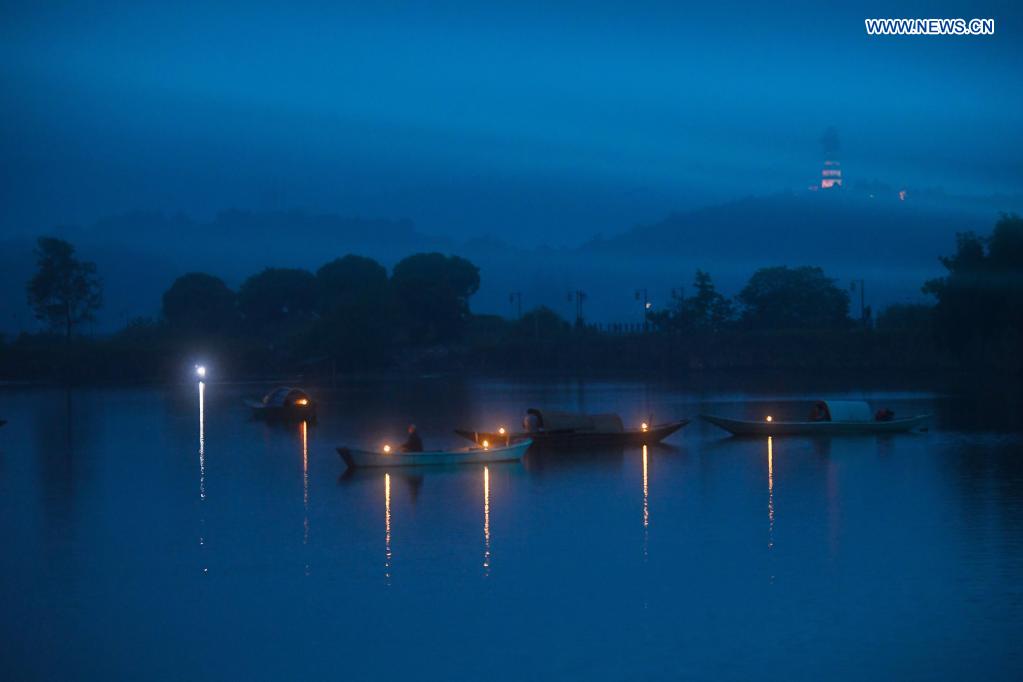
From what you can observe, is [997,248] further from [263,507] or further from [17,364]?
[17,364]

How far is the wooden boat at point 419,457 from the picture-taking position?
102ft

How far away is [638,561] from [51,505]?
1513 centimetres

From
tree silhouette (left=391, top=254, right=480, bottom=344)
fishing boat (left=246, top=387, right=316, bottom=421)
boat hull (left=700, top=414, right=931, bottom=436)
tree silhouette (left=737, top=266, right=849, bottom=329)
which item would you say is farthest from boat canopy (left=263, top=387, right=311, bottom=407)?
tree silhouette (left=737, top=266, right=849, bottom=329)

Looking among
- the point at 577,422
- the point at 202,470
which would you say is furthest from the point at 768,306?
the point at 202,470

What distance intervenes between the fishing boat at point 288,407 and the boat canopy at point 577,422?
694 inches

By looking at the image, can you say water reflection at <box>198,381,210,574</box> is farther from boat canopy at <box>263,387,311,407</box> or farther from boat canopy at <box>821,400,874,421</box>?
boat canopy at <box>821,400,874,421</box>

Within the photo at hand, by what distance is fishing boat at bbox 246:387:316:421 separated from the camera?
2026 inches

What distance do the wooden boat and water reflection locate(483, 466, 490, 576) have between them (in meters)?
0.45

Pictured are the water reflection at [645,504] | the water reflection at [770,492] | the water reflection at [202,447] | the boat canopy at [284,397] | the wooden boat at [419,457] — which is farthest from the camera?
the boat canopy at [284,397]

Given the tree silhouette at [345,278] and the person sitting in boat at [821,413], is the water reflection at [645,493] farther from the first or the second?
the tree silhouette at [345,278]

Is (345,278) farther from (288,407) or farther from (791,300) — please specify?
(288,407)

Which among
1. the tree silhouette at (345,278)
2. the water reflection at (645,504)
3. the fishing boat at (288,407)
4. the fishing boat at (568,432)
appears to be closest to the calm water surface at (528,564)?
the water reflection at (645,504)

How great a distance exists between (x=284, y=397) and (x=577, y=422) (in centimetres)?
2050

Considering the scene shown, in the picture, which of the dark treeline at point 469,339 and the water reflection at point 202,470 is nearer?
the water reflection at point 202,470
